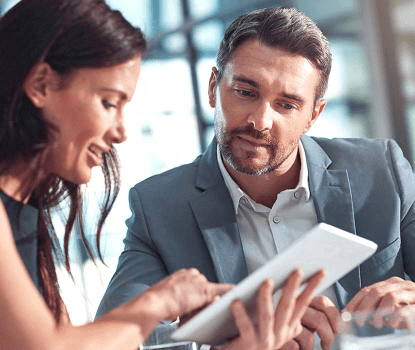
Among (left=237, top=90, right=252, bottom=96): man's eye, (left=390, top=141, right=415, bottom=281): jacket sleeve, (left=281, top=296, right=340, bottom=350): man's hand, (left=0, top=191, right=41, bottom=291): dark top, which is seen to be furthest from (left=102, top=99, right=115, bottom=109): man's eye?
(left=390, top=141, right=415, bottom=281): jacket sleeve

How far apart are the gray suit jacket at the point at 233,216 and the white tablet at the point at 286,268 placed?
0.60 meters

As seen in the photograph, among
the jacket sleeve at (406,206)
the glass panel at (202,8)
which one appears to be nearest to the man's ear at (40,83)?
the jacket sleeve at (406,206)

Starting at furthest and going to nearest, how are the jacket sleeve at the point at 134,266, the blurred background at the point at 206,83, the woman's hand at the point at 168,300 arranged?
the blurred background at the point at 206,83, the jacket sleeve at the point at 134,266, the woman's hand at the point at 168,300

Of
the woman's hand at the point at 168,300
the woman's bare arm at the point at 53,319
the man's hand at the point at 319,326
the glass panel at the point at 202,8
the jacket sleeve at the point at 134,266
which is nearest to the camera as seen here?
the woman's bare arm at the point at 53,319

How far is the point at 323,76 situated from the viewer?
185 centimetres

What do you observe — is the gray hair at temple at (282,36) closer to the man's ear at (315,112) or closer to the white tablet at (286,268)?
the man's ear at (315,112)

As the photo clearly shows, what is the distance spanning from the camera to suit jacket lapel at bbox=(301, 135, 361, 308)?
164cm

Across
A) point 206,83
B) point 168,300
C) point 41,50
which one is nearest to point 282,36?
point 41,50

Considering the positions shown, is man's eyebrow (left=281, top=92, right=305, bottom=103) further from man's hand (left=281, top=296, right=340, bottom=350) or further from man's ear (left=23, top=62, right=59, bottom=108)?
man's ear (left=23, top=62, right=59, bottom=108)

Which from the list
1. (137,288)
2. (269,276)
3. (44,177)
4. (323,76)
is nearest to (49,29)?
(44,177)

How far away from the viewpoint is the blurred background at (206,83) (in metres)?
4.04

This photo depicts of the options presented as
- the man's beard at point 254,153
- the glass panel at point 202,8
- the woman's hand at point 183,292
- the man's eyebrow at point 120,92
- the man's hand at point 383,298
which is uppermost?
the glass panel at point 202,8

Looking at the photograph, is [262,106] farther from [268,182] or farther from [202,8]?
[202,8]

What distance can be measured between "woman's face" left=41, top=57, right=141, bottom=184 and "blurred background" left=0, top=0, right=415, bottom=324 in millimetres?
1553
